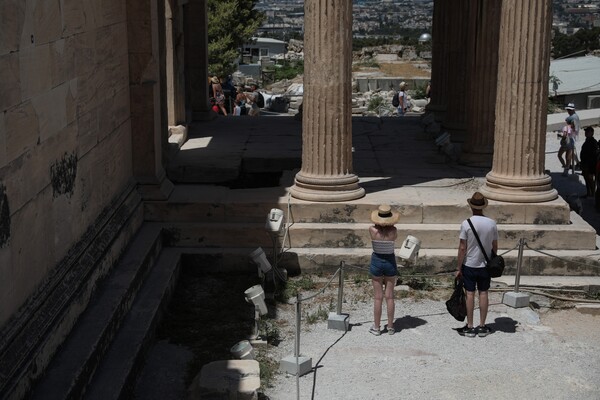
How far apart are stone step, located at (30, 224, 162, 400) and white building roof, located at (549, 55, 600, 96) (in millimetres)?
22000

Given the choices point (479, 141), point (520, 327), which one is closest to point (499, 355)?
point (520, 327)

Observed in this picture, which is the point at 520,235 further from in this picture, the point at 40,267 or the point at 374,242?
the point at 40,267

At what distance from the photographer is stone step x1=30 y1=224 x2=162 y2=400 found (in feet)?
28.0

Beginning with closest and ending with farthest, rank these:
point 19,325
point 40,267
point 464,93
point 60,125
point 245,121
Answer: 1. point 19,325
2. point 40,267
3. point 60,125
4. point 464,93
5. point 245,121

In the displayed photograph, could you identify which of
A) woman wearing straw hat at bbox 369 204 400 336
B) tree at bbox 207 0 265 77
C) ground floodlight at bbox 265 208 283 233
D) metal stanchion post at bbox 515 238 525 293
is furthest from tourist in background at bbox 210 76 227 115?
tree at bbox 207 0 265 77

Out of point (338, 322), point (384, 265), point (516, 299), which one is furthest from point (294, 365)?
point (516, 299)

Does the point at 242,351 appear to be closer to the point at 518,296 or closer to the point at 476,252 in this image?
the point at 476,252

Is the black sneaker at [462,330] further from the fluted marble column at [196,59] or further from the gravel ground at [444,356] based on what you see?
the fluted marble column at [196,59]

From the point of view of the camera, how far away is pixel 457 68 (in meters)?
18.5

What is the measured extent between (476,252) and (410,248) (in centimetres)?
154

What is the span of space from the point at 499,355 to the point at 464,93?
324 inches

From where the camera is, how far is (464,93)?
18250 millimetres

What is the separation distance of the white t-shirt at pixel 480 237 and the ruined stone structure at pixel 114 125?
10.1ft

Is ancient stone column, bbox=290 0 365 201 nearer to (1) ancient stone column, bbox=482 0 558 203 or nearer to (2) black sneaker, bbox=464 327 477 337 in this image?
(1) ancient stone column, bbox=482 0 558 203
